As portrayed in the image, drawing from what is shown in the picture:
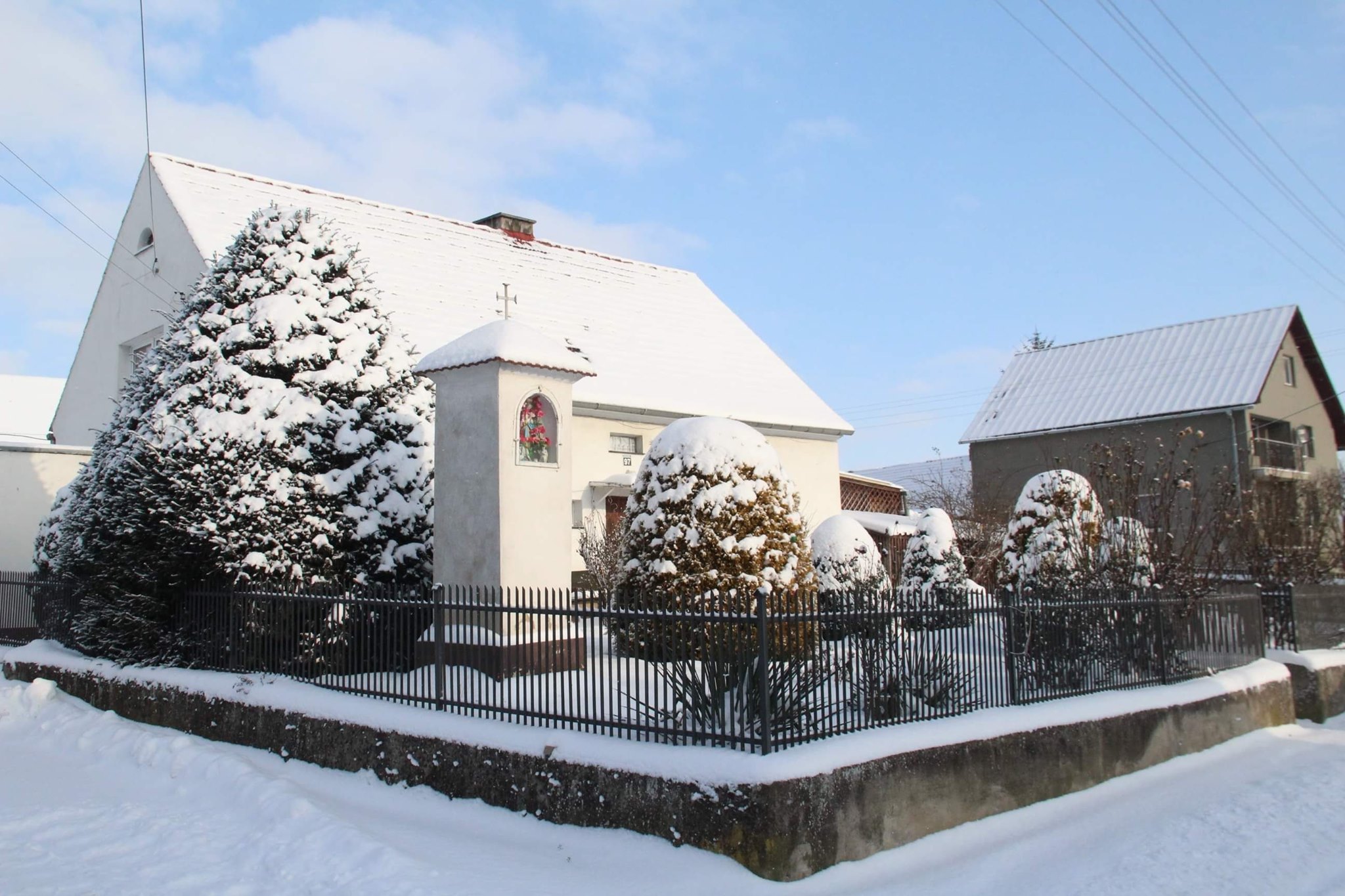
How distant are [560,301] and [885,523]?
9814mm

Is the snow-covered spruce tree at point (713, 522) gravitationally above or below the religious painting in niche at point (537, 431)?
below

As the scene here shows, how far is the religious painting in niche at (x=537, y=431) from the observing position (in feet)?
32.2

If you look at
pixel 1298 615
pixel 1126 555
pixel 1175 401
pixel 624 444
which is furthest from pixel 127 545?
pixel 1175 401

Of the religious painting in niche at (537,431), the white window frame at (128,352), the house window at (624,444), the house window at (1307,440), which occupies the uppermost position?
the white window frame at (128,352)

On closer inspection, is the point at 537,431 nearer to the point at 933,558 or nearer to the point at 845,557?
the point at 845,557

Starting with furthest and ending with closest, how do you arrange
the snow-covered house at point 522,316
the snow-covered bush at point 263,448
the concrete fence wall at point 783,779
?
the snow-covered house at point 522,316 < the snow-covered bush at point 263,448 < the concrete fence wall at point 783,779

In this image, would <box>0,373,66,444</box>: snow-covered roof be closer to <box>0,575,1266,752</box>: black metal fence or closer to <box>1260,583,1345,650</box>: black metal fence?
<box>0,575,1266,752</box>: black metal fence

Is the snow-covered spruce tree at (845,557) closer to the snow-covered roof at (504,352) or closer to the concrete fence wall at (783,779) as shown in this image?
the concrete fence wall at (783,779)

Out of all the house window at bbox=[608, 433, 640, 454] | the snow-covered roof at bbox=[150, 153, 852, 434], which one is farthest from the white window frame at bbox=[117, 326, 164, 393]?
the house window at bbox=[608, 433, 640, 454]

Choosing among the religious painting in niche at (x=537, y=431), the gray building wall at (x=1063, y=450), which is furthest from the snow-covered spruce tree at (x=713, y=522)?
the gray building wall at (x=1063, y=450)

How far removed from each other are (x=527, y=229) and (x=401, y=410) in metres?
13.6

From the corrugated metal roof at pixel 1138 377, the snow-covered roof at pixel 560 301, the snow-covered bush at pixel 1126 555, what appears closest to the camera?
the snow-covered bush at pixel 1126 555

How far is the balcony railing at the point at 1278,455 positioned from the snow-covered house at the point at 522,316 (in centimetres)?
1640

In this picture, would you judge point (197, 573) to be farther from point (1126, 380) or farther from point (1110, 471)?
point (1126, 380)
